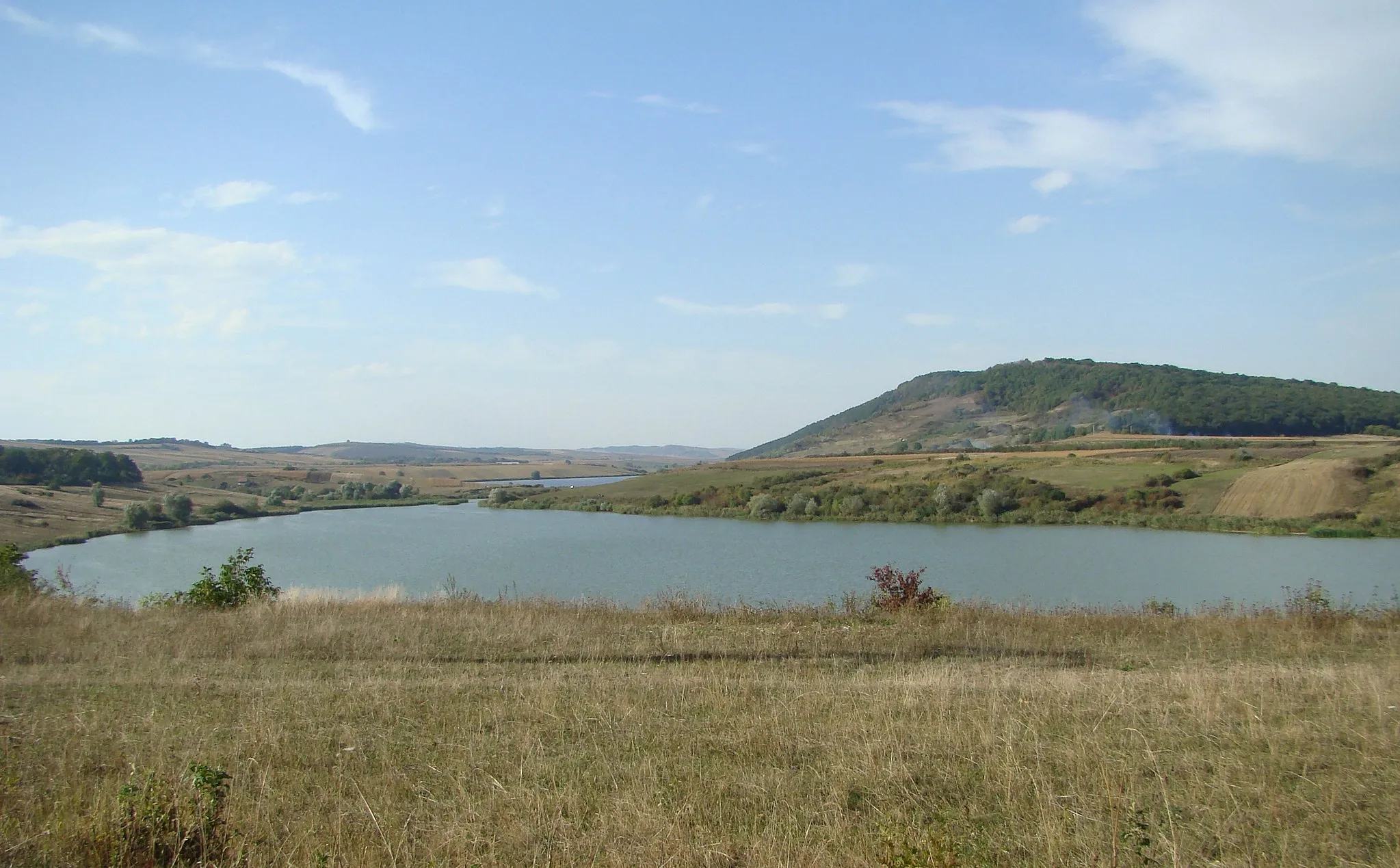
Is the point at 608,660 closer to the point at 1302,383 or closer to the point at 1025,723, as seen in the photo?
the point at 1025,723

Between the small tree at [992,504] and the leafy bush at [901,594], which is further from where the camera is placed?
the small tree at [992,504]

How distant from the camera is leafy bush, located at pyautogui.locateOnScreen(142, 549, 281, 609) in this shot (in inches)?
579

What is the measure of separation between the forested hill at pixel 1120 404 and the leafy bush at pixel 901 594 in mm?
50778

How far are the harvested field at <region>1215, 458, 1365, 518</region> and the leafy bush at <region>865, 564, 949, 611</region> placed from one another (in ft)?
76.0

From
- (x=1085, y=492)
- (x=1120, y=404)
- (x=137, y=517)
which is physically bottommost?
(x=137, y=517)

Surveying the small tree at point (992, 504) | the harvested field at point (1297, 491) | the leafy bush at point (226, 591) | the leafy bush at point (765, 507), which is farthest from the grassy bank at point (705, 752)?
the leafy bush at point (765, 507)

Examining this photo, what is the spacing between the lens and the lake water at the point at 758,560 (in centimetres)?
2097

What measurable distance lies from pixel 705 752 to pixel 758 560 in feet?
72.1

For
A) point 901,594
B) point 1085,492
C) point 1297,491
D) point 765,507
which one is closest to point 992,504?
point 1085,492

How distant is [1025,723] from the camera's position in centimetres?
599

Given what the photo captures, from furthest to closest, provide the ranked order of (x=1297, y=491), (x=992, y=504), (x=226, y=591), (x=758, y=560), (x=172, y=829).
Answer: (x=992, y=504) < (x=1297, y=491) < (x=758, y=560) < (x=226, y=591) < (x=172, y=829)

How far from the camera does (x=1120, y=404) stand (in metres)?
75.2

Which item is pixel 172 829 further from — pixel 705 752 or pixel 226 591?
pixel 226 591

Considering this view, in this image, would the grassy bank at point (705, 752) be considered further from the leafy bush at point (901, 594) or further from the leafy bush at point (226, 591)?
the leafy bush at point (226, 591)
